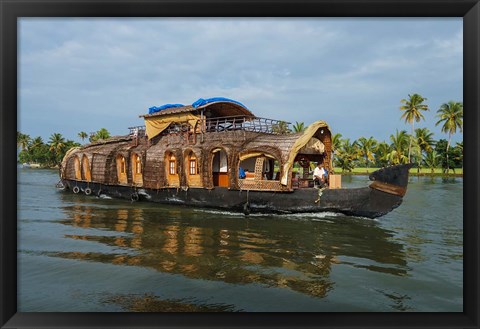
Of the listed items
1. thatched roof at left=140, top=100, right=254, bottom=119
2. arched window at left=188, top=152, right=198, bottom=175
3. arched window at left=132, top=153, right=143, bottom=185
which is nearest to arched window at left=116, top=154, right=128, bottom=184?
arched window at left=132, top=153, right=143, bottom=185

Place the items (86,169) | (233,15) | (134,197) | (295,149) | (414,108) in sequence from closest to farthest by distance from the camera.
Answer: (233,15) → (295,149) → (134,197) → (86,169) → (414,108)

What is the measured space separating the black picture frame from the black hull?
7374 millimetres

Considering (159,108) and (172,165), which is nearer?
(172,165)

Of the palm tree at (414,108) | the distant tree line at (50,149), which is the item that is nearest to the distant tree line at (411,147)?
the palm tree at (414,108)

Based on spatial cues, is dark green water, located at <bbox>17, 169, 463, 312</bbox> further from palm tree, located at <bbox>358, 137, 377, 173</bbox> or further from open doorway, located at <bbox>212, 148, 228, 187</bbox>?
palm tree, located at <bbox>358, 137, 377, 173</bbox>

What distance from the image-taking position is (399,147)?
119 ft

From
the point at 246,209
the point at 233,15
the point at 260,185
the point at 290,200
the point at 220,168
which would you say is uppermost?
the point at 233,15

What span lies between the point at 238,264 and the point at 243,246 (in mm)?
1312

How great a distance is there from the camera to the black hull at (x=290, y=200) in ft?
30.6

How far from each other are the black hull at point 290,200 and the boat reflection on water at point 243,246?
0.33 meters

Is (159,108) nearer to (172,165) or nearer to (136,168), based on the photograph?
(136,168)

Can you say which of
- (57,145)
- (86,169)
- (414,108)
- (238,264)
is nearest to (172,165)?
(86,169)
